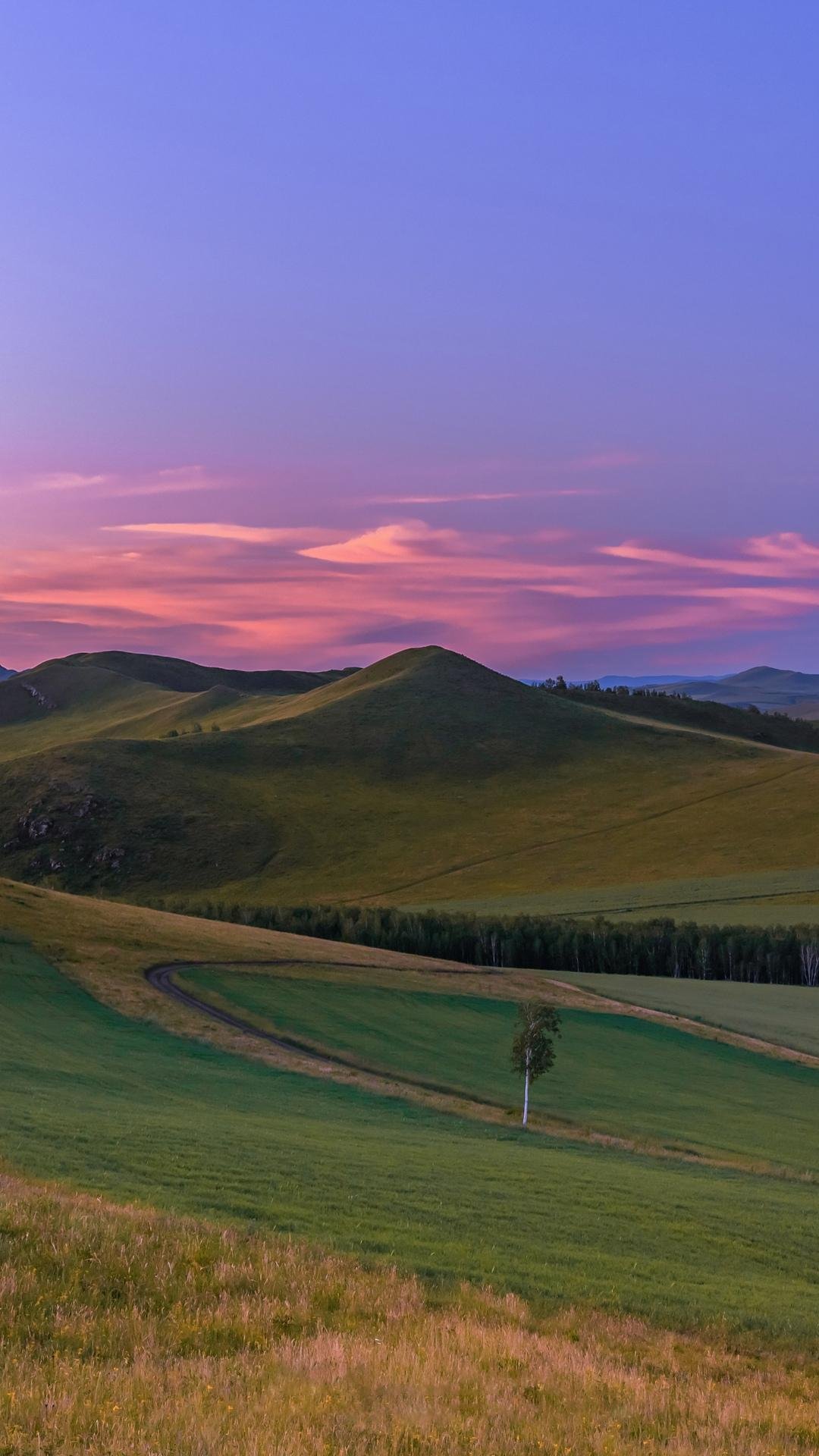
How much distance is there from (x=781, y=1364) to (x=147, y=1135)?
1633 cm

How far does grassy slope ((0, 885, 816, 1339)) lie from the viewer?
18547 millimetres

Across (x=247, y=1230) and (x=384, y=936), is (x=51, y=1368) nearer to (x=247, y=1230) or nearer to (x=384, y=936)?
(x=247, y=1230)

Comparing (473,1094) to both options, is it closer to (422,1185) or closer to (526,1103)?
(526,1103)

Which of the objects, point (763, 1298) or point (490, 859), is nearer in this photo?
point (763, 1298)

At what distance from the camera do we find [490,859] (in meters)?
192

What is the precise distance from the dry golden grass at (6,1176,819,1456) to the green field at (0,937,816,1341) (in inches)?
104

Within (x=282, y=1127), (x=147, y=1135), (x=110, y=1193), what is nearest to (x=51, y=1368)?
(x=110, y=1193)

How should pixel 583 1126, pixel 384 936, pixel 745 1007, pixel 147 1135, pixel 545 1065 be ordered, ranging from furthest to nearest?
1. pixel 384 936
2. pixel 745 1007
3. pixel 545 1065
4. pixel 583 1126
5. pixel 147 1135

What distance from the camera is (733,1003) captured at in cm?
8444

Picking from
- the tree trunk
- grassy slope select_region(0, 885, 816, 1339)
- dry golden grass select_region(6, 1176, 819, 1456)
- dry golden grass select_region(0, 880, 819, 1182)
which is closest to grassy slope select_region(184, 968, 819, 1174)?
the tree trunk

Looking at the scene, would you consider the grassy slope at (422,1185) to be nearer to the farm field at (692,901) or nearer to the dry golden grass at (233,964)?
the dry golden grass at (233,964)

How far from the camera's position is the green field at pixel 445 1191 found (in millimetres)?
18375

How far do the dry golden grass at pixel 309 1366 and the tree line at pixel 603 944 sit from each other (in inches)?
4003

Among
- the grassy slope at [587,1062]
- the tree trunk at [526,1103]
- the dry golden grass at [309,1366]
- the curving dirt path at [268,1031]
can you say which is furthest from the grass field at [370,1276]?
the curving dirt path at [268,1031]
